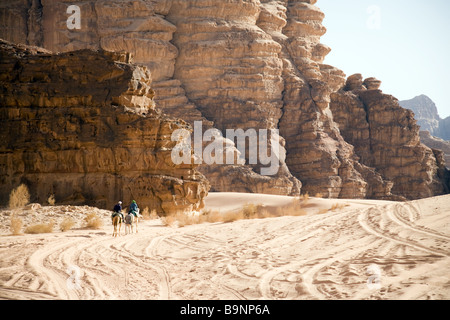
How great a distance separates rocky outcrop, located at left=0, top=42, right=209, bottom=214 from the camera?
2061 centimetres

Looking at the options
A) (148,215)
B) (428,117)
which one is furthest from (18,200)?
(428,117)

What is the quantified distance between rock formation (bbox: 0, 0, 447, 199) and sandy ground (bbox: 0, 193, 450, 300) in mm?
28069

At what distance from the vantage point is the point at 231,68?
45.9 m

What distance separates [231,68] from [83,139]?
27196 mm

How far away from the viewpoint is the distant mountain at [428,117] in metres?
134

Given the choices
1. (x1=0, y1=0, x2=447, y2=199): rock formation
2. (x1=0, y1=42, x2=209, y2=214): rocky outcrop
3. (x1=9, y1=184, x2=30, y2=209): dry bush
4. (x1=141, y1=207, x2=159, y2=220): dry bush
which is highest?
(x1=0, y1=0, x2=447, y2=199): rock formation

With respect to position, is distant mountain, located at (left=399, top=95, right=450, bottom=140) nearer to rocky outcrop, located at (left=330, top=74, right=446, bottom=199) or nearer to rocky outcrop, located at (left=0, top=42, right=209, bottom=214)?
rocky outcrop, located at (left=330, top=74, right=446, bottom=199)

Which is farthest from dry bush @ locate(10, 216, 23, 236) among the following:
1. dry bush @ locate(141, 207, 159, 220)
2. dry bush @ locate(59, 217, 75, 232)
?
dry bush @ locate(141, 207, 159, 220)

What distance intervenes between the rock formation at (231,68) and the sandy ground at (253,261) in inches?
1105

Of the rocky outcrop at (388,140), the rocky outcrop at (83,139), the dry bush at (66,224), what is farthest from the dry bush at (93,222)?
the rocky outcrop at (388,140)

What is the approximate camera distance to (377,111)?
55.9 m

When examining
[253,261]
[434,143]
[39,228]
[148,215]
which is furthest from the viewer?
[434,143]

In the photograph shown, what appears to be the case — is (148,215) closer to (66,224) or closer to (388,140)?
(66,224)
